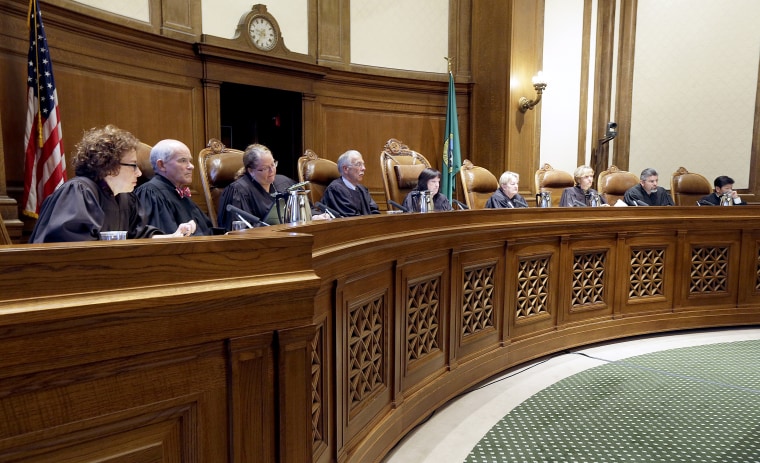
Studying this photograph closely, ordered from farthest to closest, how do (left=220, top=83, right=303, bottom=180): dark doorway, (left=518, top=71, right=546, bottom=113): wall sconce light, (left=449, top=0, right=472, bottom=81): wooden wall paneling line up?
1. (left=449, top=0, right=472, bottom=81): wooden wall paneling
2. (left=518, top=71, right=546, bottom=113): wall sconce light
3. (left=220, top=83, right=303, bottom=180): dark doorway

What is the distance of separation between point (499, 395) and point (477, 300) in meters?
0.53

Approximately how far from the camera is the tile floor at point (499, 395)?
2.23m

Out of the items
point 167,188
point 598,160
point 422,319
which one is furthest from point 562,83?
point 167,188

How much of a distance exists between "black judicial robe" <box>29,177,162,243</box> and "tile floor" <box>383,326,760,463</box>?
1468 millimetres

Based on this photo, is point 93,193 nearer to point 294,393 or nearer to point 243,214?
point 243,214

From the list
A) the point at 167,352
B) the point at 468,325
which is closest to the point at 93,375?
the point at 167,352

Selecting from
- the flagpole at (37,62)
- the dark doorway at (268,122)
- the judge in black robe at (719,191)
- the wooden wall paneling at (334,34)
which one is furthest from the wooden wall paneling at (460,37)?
the flagpole at (37,62)

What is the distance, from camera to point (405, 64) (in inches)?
260

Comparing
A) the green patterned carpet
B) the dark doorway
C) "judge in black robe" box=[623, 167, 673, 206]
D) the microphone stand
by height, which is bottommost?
the green patterned carpet

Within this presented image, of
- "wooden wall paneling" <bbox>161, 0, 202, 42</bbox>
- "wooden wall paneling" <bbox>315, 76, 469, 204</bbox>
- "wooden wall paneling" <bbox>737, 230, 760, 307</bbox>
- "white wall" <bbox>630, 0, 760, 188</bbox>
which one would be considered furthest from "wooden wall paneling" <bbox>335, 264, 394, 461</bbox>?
"white wall" <bbox>630, 0, 760, 188</bbox>

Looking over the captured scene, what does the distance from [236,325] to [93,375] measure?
0.24 meters

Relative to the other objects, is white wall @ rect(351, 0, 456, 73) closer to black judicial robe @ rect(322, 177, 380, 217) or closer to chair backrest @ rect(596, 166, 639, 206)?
chair backrest @ rect(596, 166, 639, 206)

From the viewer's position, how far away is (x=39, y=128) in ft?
11.0

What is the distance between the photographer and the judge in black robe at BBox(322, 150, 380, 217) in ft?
13.2
